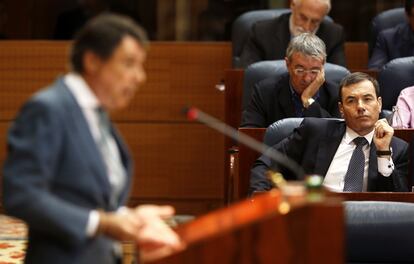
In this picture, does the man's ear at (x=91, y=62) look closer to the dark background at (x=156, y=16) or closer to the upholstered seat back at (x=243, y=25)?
the upholstered seat back at (x=243, y=25)

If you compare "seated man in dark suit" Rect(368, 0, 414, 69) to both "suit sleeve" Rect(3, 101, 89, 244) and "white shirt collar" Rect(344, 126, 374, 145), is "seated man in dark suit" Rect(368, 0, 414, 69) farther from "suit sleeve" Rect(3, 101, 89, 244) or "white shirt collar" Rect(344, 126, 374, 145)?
"suit sleeve" Rect(3, 101, 89, 244)

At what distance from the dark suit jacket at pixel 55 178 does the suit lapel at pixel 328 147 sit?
1740mm

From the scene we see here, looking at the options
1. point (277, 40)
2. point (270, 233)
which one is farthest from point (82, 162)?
point (277, 40)

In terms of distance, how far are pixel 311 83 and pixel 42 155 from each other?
2.56m

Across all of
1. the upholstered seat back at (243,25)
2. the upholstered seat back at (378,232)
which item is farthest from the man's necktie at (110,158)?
the upholstered seat back at (243,25)

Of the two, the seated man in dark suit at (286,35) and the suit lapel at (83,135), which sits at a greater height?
the seated man in dark suit at (286,35)

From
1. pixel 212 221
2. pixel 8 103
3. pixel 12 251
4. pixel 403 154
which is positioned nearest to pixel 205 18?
pixel 8 103

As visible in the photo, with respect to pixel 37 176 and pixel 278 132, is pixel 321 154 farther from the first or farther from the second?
pixel 37 176

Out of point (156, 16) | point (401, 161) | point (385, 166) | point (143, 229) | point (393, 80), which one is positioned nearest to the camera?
point (143, 229)

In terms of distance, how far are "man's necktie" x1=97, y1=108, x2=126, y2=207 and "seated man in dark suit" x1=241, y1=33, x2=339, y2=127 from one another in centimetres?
227

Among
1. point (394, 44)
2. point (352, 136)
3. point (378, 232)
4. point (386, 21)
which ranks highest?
point (386, 21)

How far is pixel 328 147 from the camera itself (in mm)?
3596

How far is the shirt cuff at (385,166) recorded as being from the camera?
11.6 ft

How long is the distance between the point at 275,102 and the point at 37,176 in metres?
2.61
